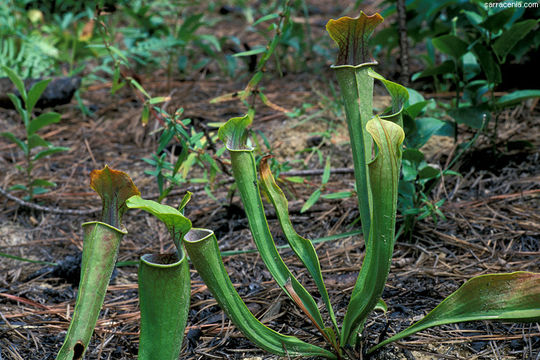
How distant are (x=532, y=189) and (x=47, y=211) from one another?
2021 mm

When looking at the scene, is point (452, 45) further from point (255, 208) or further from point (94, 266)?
point (94, 266)

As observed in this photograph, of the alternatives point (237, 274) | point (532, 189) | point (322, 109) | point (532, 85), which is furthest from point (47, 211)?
point (532, 85)

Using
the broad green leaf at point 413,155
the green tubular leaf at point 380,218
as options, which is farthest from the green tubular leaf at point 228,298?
the broad green leaf at point 413,155

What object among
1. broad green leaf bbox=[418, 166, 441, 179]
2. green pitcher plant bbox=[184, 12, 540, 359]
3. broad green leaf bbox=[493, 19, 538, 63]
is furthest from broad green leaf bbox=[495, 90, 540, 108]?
green pitcher plant bbox=[184, 12, 540, 359]

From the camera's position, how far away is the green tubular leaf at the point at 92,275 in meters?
0.89

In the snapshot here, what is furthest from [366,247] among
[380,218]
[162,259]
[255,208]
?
[162,259]

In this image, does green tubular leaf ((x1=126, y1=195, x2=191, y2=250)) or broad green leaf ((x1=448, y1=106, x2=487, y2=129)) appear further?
broad green leaf ((x1=448, y1=106, x2=487, y2=129))

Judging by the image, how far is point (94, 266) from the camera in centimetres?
90

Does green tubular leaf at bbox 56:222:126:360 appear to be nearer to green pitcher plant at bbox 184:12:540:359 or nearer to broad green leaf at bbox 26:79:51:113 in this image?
green pitcher plant at bbox 184:12:540:359

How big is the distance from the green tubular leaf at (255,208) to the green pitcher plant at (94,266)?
247mm

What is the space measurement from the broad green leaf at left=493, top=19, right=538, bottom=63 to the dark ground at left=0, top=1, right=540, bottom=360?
1.39 ft

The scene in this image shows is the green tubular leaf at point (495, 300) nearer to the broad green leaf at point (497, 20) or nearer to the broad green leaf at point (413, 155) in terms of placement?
the broad green leaf at point (413, 155)

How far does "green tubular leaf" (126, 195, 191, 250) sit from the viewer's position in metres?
0.79

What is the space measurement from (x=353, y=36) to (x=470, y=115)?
1114 mm
